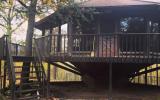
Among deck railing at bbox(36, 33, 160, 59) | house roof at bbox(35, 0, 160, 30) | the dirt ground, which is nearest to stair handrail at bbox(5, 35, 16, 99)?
deck railing at bbox(36, 33, 160, 59)

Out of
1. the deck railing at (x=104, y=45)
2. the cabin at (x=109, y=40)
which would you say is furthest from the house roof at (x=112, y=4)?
the deck railing at (x=104, y=45)

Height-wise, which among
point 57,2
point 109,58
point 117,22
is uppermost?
point 57,2

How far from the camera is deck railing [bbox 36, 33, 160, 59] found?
18.3 metres

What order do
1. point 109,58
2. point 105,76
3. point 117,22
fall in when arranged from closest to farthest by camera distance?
point 109,58 → point 117,22 → point 105,76

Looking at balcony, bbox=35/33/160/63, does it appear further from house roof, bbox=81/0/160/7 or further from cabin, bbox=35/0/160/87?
house roof, bbox=81/0/160/7

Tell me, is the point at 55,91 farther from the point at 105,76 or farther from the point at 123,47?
the point at 123,47

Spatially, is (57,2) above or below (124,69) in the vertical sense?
above

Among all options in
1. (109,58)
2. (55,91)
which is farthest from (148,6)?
(55,91)

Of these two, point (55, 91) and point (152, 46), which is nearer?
point (152, 46)

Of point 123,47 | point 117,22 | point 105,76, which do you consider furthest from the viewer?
point 105,76

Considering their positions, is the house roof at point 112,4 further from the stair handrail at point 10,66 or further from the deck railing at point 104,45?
the stair handrail at point 10,66

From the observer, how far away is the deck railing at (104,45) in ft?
60.1

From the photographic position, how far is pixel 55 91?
21.5 m

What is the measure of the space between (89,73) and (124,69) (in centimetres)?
216
